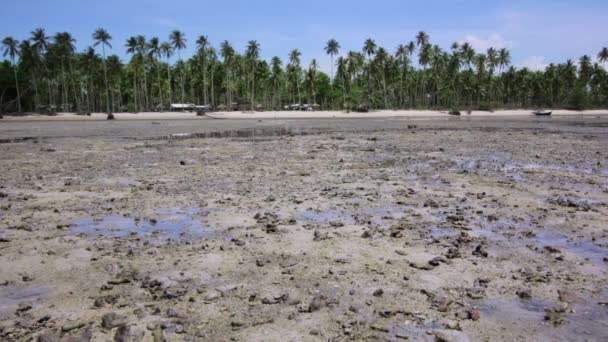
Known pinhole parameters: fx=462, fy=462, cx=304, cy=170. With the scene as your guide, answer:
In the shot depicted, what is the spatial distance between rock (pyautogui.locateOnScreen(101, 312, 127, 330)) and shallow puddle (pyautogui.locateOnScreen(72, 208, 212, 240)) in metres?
3.10

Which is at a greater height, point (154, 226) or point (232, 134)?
point (232, 134)

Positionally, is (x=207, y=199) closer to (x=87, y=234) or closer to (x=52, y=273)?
(x=87, y=234)

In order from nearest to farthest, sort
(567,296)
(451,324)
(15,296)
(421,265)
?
(451,324) < (567,296) < (15,296) < (421,265)

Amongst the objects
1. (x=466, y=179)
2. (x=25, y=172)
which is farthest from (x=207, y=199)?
(x=25, y=172)

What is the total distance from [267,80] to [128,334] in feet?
417

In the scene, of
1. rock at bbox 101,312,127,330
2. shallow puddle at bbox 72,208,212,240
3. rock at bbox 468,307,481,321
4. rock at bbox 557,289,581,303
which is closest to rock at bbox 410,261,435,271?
rock at bbox 468,307,481,321

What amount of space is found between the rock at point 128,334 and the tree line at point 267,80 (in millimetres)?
99777

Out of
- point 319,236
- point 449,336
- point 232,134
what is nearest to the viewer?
point 449,336

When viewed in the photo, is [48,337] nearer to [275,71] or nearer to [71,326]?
[71,326]

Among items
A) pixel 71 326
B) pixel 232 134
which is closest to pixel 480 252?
pixel 71 326

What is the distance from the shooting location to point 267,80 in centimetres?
12825

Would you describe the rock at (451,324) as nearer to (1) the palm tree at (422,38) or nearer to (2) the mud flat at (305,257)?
(2) the mud flat at (305,257)

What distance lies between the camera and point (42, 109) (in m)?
92.8

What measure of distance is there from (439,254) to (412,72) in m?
133
